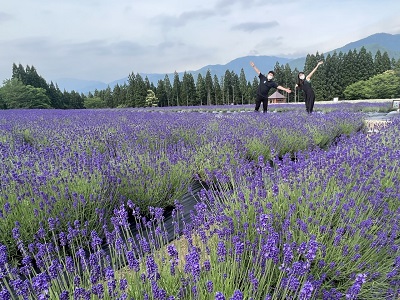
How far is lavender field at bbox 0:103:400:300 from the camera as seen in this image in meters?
1.32

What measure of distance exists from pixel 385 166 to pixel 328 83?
4610cm

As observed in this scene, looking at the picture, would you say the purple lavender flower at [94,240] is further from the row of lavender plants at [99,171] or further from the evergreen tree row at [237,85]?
the evergreen tree row at [237,85]

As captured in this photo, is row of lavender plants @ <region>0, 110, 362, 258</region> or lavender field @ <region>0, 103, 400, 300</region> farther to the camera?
row of lavender plants @ <region>0, 110, 362, 258</region>

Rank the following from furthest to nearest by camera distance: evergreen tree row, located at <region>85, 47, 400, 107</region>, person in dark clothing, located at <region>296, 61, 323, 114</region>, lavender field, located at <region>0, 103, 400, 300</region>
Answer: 1. evergreen tree row, located at <region>85, 47, 400, 107</region>
2. person in dark clothing, located at <region>296, 61, 323, 114</region>
3. lavender field, located at <region>0, 103, 400, 300</region>

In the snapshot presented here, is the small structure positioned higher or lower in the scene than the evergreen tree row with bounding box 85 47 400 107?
lower

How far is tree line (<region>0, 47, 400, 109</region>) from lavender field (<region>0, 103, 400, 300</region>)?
35.4 meters

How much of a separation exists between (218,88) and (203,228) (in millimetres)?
49088

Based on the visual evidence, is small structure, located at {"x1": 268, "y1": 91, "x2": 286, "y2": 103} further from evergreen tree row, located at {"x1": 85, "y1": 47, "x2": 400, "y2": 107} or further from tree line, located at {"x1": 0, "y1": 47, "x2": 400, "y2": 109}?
tree line, located at {"x1": 0, "y1": 47, "x2": 400, "y2": 109}

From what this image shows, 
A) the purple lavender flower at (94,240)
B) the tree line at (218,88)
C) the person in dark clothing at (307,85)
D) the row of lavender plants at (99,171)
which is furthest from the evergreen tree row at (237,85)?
the purple lavender flower at (94,240)

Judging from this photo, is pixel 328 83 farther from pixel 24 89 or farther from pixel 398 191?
pixel 398 191

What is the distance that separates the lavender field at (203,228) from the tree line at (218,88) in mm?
35391

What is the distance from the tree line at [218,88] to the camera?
35.9 meters

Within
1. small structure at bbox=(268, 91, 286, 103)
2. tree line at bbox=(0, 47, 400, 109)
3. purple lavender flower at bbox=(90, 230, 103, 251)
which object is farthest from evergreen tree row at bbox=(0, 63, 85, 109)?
purple lavender flower at bbox=(90, 230, 103, 251)

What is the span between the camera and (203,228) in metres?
1.79
